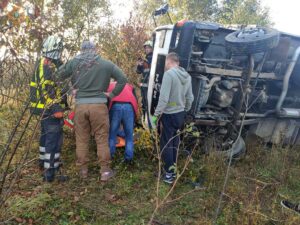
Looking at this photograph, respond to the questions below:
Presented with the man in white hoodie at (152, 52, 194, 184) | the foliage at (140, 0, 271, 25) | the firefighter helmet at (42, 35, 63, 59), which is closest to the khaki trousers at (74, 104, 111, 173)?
the man in white hoodie at (152, 52, 194, 184)

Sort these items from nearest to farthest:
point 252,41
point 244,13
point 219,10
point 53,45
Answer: point 53,45, point 252,41, point 244,13, point 219,10

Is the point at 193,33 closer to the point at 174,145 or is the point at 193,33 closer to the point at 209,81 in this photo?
the point at 209,81

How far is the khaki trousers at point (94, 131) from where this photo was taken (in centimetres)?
436

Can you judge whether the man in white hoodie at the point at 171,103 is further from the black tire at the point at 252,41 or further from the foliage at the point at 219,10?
the foliage at the point at 219,10

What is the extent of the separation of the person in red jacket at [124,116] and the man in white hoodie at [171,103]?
0.48 metres

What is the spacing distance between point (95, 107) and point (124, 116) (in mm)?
589

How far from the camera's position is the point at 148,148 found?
5203 mm

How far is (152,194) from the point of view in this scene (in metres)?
4.12

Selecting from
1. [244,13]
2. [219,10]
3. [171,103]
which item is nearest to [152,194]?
[171,103]

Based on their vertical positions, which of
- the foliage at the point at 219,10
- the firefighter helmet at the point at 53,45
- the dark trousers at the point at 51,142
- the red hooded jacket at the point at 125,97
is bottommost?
the dark trousers at the point at 51,142

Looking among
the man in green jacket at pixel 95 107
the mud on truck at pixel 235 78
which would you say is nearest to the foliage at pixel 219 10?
the mud on truck at pixel 235 78

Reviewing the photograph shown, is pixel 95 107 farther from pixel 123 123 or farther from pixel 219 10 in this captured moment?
pixel 219 10

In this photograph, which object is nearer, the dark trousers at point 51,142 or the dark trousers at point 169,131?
the dark trousers at point 51,142

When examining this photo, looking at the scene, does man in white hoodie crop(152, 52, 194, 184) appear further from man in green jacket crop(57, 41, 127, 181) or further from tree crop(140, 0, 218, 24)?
tree crop(140, 0, 218, 24)
